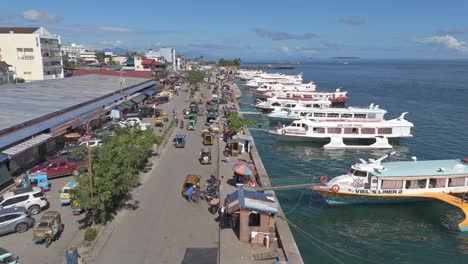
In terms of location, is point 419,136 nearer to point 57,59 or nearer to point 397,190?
point 397,190

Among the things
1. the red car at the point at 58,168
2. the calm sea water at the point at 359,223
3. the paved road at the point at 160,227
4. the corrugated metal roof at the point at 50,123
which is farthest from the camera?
the red car at the point at 58,168

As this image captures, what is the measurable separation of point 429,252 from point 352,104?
73.9 meters

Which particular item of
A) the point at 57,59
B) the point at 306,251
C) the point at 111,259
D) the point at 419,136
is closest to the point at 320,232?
the point at 306,251

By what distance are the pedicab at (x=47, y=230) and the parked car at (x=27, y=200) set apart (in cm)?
377

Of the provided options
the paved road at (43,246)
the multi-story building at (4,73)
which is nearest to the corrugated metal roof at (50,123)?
the paved road at (43,246)

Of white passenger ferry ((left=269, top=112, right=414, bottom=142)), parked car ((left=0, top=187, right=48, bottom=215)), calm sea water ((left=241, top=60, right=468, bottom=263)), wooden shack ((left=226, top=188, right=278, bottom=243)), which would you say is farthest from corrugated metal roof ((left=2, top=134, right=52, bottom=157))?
white passenger ferry ((left=269, top=112, right=414, bottom=142))

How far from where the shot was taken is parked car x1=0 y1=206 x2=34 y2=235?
21.2 meters

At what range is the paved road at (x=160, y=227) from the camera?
61.7ft

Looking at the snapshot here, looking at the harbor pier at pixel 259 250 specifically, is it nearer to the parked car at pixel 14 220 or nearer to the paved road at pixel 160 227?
the paved road at pixel 160 227

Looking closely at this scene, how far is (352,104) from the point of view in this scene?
3669 inches

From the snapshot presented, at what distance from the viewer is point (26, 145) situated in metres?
31.0

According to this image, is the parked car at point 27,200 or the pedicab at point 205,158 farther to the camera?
the pedicab at point 205,158

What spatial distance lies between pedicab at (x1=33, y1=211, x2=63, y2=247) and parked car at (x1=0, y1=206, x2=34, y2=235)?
1.92m

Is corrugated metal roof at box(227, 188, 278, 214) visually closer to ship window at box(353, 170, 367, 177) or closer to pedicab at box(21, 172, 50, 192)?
ship window at box(353, 170, 367, 177)
